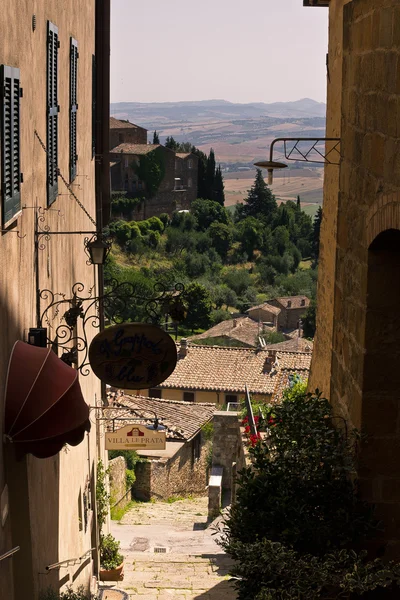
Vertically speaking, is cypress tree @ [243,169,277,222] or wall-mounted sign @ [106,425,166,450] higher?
wall-mounted sign @ [106,425,166,450]

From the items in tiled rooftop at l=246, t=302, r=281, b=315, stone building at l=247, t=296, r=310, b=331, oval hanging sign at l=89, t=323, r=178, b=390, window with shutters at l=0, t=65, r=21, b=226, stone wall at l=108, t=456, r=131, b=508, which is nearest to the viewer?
window with shutters at l=0, t=65, r=21, b=226

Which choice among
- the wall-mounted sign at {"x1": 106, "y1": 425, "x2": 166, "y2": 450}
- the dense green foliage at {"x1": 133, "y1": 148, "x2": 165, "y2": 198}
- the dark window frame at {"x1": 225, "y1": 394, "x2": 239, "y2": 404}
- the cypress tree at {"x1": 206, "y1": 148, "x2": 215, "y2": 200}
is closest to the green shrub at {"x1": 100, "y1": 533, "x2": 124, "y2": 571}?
the wall-mounted sign at {"x1": 106, "y1": 425, "x2": 166, "y2": 450}

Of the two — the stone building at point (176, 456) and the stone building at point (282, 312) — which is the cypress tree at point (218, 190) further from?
the stone building at point (176, 456)

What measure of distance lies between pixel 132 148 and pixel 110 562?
8146 centimetres

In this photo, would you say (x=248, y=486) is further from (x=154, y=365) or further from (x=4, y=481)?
(x=4, y=481)

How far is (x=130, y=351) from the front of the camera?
6277 millimetres

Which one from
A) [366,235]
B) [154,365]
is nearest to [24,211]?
[154,365]

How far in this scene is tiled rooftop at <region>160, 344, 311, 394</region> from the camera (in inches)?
1732

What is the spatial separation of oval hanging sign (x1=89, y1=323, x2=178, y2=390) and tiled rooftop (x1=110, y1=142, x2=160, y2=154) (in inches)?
3384

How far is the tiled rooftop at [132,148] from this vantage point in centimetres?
9169

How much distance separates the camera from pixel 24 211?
21.2ft

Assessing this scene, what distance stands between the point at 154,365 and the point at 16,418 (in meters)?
1.26

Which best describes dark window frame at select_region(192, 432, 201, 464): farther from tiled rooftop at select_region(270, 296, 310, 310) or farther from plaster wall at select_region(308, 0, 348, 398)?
tiled rooftop at select_region(270, 296, 310, 310)

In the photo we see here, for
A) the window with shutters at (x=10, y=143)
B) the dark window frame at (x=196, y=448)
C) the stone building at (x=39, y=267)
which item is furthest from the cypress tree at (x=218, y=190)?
the window with shutters at (x=10, y=143)
